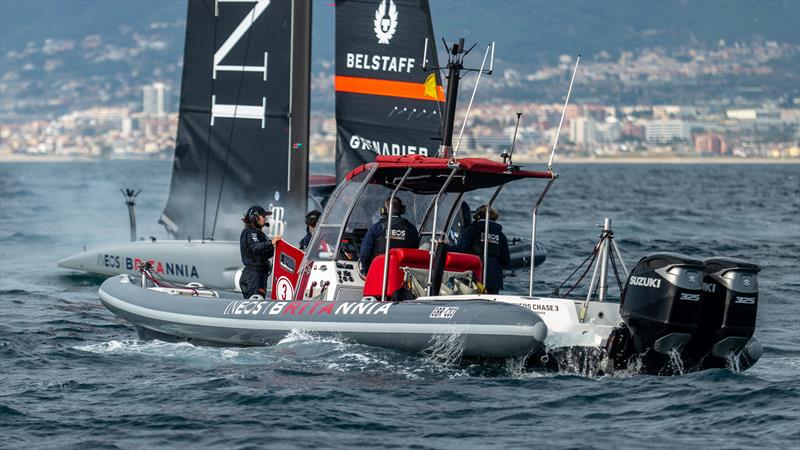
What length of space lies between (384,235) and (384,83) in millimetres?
9013

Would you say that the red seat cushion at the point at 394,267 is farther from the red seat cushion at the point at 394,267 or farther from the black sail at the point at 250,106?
the black sail at the point at 250,106

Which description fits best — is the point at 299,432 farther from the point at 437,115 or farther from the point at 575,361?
the point at 437,115

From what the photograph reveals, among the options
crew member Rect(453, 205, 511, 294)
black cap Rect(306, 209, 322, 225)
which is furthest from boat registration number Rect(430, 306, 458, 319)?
black cap Rect(306, 209, 322, 225)

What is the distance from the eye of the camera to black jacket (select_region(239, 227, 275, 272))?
14539 millimetres

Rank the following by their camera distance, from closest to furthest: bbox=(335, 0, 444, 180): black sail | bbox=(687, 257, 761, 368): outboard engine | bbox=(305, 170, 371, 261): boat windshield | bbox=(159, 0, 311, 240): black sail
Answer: bbox=(687, 257, 761, 368): outboard engine → bbox=(305, 170, 371, 261): boat windshield → bbox=(159, 0, 311, 240): black sail → bbox=(335, 0, 444, 180): black sail

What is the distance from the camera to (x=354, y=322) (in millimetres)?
12555

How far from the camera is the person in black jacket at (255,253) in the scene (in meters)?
14.5

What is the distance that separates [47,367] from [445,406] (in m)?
4.31

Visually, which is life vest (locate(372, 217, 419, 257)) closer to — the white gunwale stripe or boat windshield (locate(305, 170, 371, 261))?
boat windshield (locate(305, 170, 371, 261))

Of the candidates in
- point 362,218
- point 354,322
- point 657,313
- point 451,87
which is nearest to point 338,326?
point 354,322

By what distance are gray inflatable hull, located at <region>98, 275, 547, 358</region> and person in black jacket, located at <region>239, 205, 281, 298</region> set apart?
27.9 inches

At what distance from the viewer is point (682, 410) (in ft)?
35.0

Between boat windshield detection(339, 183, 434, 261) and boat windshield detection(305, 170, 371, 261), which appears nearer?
boat windshield detection(305, 170, 371, 261)

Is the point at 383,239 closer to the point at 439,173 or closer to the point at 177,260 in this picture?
the point at 439,173
